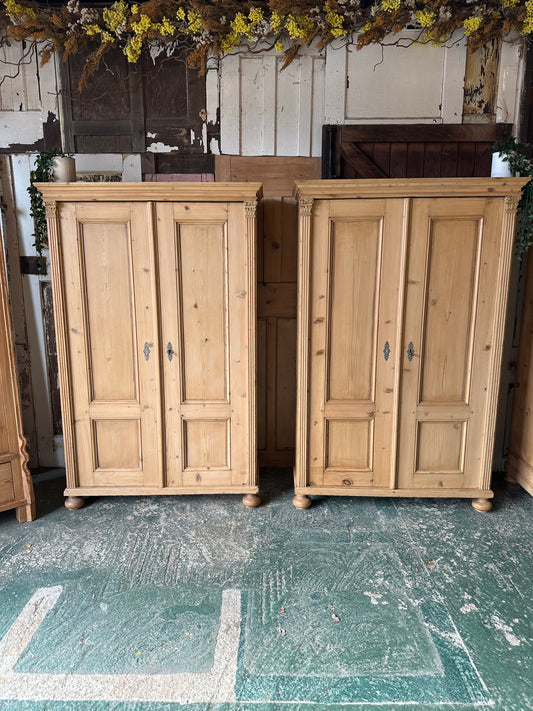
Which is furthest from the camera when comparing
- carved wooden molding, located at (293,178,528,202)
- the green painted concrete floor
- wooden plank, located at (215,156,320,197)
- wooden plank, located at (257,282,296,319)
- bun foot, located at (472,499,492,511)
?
wooden plank, located at (257,282,296,319)

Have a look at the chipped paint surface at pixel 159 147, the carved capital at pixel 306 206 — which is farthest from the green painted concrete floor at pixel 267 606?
the chipped paint surface at pixel 159 147

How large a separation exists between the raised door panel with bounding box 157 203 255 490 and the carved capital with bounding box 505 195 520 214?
4.64 ft

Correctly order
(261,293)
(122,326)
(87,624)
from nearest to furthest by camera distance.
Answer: (87,624)
(122,326)
(261,293)

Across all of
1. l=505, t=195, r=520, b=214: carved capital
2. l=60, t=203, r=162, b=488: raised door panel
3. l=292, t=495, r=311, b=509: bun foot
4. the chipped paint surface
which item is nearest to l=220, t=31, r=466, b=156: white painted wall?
the chipped paint surface

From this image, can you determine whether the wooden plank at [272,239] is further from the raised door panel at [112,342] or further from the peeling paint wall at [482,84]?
the peeling paint wall at [482,84]

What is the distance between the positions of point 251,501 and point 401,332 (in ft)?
4.43

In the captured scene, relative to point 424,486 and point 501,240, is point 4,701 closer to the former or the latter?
point 424,486

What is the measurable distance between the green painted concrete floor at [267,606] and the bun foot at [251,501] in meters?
0.04

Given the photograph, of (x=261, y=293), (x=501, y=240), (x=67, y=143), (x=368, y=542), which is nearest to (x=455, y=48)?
(x=501, y=240)

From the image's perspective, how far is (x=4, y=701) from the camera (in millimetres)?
1716

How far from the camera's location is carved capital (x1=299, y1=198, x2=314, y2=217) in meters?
2.62

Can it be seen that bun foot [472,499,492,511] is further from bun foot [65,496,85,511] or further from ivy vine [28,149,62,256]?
ivy vine [28,149,62,256]

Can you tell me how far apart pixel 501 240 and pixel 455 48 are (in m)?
1.29

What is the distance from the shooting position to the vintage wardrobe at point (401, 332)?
2.62m
